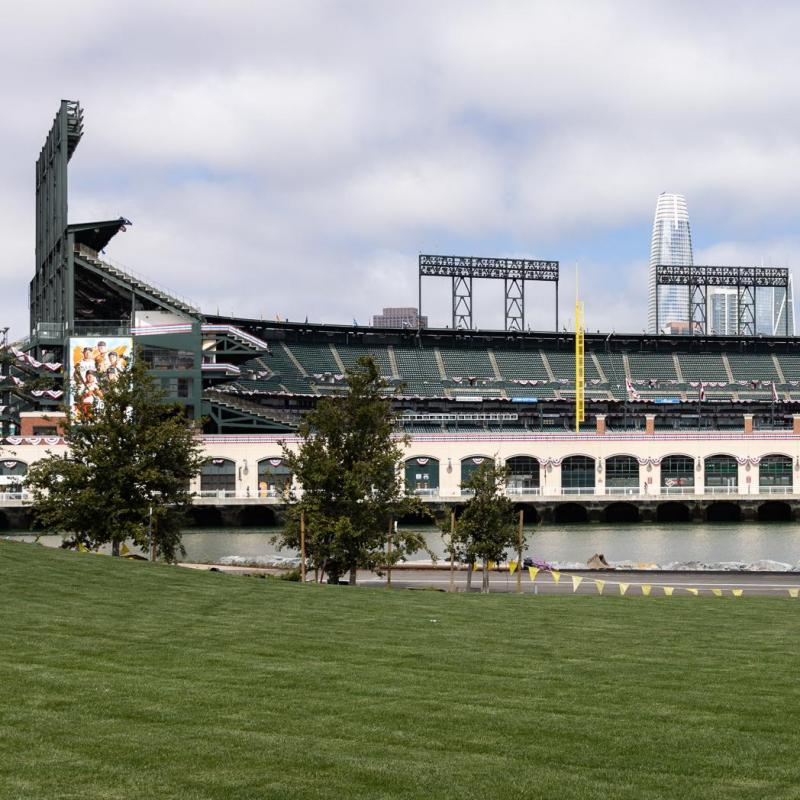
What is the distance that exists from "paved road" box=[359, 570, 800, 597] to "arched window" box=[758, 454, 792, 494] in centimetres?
4854

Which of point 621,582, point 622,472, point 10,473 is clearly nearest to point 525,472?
point 622,472

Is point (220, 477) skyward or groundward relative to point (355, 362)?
groundward

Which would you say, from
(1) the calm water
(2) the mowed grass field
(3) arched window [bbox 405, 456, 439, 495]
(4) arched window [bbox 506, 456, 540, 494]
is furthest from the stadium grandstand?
(2) the mowed grass field

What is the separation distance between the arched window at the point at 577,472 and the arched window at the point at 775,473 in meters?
15.1

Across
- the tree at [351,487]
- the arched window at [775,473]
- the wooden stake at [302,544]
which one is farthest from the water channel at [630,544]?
the wooden stake at [302,544]

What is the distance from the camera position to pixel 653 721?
16.1 m

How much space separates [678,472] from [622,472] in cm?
500

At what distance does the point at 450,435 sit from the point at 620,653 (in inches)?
2978

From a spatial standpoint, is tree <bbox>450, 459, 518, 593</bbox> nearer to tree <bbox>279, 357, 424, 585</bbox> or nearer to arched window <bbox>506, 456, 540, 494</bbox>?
tree <bbox>279, 357, 424, 585</bbox>

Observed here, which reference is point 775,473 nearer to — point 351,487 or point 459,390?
point 459,390

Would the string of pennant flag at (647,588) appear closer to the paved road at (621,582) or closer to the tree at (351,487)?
the paved road at (621,582)

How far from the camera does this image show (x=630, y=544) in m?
78.2

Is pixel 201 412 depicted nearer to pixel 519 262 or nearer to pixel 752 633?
pixel 519 262

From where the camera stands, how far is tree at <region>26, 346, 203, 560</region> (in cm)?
4366
